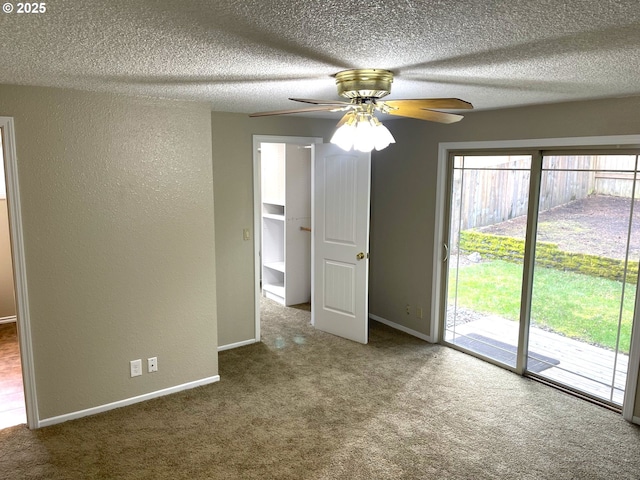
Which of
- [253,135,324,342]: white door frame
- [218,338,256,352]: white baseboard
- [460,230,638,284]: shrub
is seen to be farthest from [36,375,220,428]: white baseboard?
[460,230,638,284]: shrub

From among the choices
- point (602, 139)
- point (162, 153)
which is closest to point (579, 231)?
point (602, 139)

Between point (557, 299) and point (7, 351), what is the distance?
16.3ft

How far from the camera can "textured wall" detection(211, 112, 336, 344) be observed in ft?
14.3

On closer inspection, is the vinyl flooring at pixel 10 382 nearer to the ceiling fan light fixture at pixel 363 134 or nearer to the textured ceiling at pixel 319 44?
the textured ceiling at pixel 319 44

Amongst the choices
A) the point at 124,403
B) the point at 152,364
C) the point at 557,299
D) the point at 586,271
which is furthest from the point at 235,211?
the point at 586,271

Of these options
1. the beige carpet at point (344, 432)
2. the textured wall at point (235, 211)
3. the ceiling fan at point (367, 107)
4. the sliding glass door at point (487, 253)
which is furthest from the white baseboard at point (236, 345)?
the ceiling fan at point (367, 107)

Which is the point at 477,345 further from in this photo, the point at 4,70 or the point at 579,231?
the point at 4,70

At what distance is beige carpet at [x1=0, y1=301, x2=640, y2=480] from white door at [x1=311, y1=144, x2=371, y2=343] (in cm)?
73

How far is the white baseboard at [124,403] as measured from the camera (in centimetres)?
329

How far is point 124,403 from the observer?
11.7 ft

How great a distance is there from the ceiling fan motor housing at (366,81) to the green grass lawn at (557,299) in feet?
7.95

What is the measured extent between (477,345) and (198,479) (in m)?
2.87

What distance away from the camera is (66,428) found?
10.6ft

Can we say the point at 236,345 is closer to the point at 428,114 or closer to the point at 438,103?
the point at 428,114
